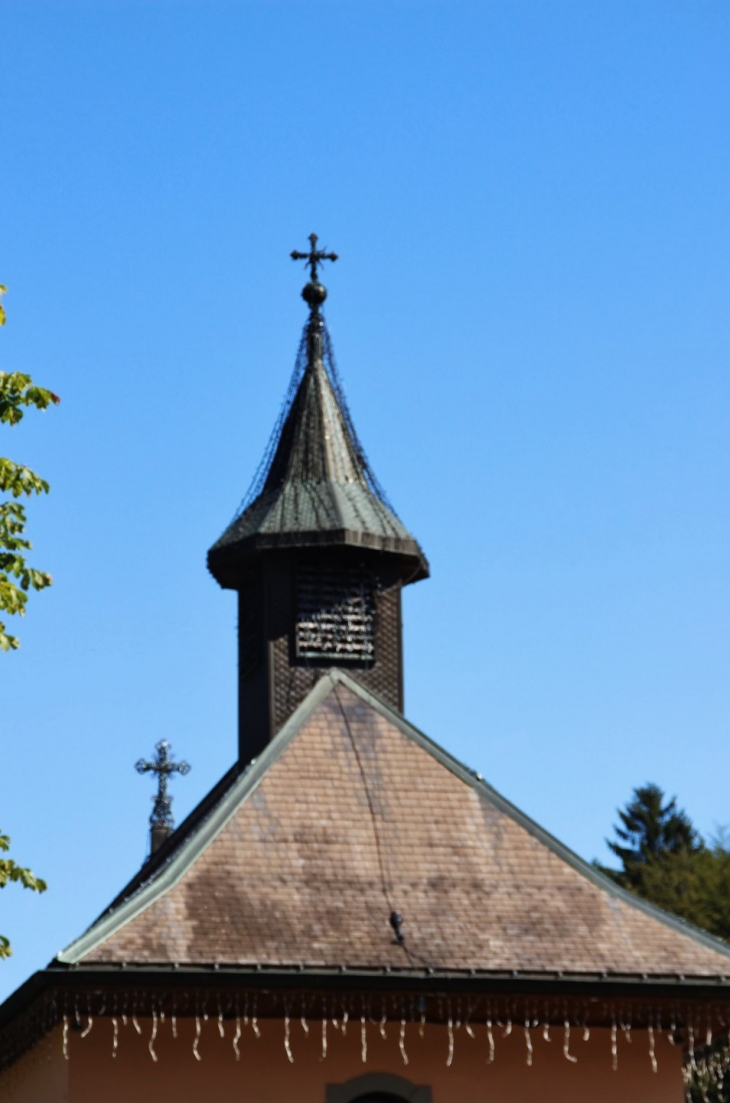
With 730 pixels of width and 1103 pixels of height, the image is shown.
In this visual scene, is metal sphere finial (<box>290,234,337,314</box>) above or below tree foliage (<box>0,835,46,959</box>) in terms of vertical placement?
above

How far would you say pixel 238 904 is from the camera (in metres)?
19.0

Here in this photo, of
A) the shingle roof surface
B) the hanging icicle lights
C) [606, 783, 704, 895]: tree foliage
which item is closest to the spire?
the shingle roof surface

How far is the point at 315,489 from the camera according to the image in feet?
76.2

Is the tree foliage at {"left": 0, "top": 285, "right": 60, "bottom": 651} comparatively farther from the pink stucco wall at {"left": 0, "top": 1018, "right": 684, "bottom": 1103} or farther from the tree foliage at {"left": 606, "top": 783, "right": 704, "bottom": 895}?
the tree foliage at {"left": 606, "top": 783, "right": 704, "bottom": 895}

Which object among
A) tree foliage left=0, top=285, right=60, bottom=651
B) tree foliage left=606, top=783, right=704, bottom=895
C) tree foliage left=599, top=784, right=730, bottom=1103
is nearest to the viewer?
tree foliage left=0, top=285, right=60, bottom=651

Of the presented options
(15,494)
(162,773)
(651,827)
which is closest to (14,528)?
(15,494)

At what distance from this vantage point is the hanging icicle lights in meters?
18.2

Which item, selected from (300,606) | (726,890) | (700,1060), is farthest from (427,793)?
(726,890)

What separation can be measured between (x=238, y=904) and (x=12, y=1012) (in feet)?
7.52

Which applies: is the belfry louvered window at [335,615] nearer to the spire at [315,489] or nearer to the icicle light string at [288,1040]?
the spire at [315,489]

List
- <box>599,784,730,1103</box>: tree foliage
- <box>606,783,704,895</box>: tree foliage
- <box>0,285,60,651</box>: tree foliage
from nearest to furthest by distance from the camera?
<box>0,285,60,651</box>: tree foliage → <box>599,784,730,1103</box>: tree foliage → <box>606,783,704,895</box>: tree foliage

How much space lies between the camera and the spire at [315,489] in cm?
2258

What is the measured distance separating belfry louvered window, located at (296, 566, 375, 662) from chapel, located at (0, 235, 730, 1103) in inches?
16.9

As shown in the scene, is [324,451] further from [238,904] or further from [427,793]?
[238,904]
